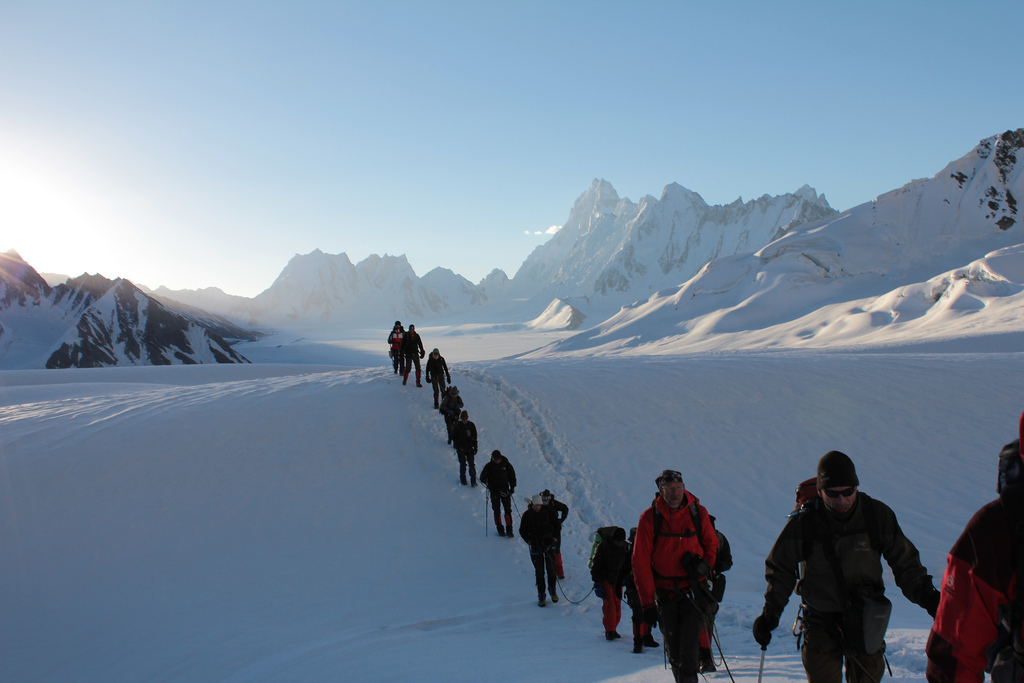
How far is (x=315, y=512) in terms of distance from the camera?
10.6 metres

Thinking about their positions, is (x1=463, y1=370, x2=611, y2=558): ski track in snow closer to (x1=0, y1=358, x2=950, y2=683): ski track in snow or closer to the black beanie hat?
(x1=0, y1=358, x2=950, y2=683): ski track in snow

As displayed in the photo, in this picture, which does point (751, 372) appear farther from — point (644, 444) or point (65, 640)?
point (65, 640)

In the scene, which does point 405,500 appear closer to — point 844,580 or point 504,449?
point 504,449

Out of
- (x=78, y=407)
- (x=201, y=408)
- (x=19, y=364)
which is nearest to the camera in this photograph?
(x=201, y=408)

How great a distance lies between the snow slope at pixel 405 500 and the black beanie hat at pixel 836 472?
2.01 meters

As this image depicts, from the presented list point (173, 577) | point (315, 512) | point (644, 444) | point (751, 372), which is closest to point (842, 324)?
point (751, 372)

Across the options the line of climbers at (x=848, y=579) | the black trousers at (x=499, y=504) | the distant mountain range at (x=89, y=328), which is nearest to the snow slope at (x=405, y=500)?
the black trousers at (x=499, y=504)

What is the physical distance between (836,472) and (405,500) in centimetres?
931

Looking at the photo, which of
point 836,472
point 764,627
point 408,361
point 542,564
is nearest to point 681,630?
point 764,627

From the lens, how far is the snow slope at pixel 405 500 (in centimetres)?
654

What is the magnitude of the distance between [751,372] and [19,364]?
103448mm

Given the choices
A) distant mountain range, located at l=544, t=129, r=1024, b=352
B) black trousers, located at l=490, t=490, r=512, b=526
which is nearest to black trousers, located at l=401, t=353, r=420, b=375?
black trousers, located at l=490, t=490, r=512, b=526

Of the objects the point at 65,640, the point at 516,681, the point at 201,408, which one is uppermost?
the point at 201,408

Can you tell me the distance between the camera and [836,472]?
316 centimetres
